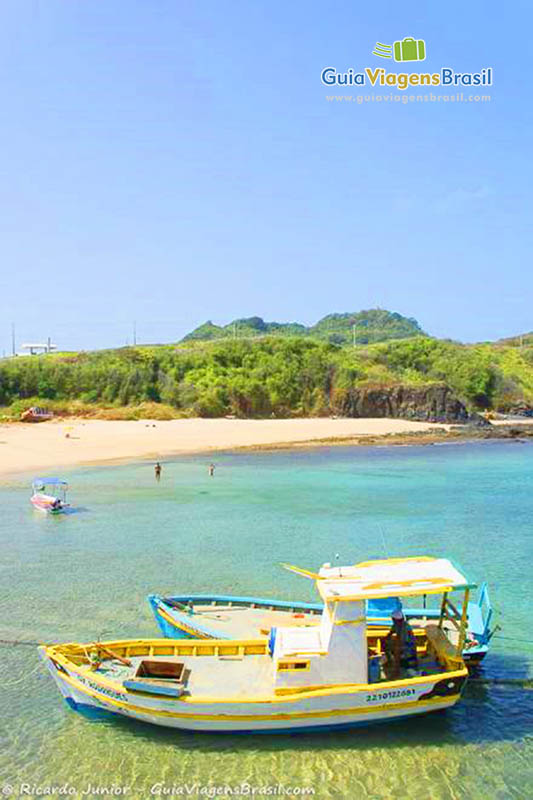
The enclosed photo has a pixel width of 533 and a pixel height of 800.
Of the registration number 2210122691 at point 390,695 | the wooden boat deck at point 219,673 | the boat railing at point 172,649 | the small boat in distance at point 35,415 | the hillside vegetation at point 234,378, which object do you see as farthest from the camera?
the hillside vegetation at point 234,378

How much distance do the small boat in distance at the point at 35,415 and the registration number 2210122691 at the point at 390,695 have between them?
53.7m

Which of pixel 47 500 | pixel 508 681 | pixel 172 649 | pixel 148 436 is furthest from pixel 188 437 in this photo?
pixel 508 681

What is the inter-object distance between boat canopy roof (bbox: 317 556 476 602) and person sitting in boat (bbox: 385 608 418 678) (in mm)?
851

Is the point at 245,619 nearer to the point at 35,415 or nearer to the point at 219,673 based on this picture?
the point at 219,673

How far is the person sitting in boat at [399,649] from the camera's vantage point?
12242 mm

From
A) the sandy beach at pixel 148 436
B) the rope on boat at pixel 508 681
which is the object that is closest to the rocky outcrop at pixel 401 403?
the sandy beach at pixel 148 436

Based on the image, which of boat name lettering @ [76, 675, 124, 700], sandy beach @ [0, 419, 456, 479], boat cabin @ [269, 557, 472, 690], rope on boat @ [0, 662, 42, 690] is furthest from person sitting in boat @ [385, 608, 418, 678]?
sandy beach @ [0, 419, 456, 479]

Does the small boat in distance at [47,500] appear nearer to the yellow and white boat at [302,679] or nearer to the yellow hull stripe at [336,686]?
the yellow and white boat at [302,679]

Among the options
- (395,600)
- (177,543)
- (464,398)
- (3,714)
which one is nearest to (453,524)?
(177,543)

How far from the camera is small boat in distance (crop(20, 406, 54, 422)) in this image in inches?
2360

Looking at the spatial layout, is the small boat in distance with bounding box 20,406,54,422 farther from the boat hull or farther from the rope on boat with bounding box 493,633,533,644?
the rope on boat with bounding box 493,633,533,644

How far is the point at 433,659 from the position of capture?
1254cm

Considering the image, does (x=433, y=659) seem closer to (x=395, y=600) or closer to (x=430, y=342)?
(x=395, y=600)

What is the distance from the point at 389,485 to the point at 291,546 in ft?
47.9
